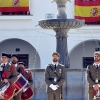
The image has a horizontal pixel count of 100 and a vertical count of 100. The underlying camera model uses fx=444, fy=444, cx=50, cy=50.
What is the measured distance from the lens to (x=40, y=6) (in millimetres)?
24922

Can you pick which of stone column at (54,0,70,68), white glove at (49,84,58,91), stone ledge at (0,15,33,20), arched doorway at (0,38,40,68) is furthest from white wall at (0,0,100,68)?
white glove at (49,84,58,91)

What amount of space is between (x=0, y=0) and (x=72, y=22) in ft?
35.6

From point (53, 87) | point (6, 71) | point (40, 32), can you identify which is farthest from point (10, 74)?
point (40, 32)

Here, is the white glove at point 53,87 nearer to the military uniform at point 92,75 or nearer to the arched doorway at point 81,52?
the military uniform at point 92,75

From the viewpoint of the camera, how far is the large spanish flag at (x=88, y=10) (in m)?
24.5

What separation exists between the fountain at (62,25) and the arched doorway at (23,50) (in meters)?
10.7

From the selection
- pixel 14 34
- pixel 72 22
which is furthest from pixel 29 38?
pixel 72 22

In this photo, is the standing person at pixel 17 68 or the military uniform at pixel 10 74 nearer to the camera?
the military uniform at pixel 10 74

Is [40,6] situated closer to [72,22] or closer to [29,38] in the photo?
[29,38]

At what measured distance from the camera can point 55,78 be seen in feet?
34.5

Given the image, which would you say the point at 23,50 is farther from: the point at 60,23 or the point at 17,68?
the point at 17,68

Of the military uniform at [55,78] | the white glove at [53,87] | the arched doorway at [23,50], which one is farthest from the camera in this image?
the arched doorway at [23,50]

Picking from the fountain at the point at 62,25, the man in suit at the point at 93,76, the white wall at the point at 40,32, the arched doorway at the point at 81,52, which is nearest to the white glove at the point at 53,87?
the man in suit at the point at 93,76

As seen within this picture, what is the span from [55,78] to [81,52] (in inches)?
632
